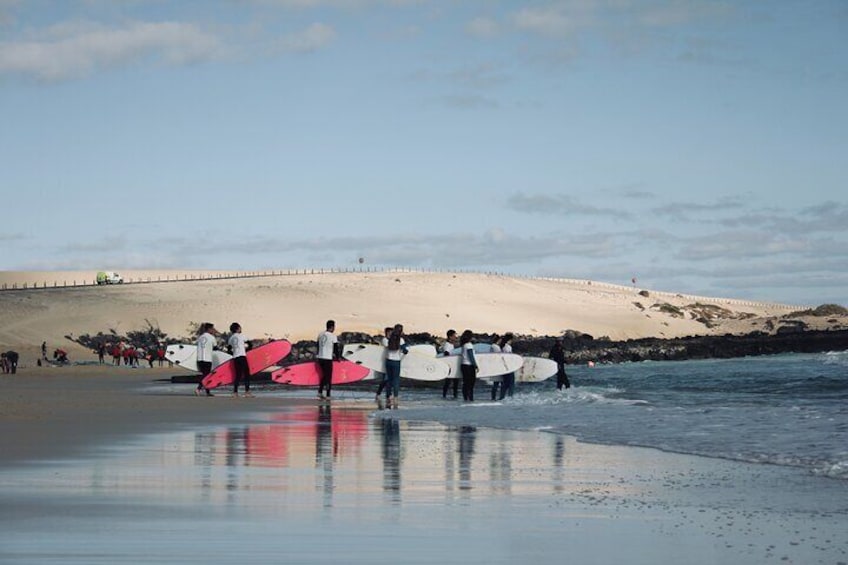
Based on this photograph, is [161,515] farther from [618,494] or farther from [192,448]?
[192,448]

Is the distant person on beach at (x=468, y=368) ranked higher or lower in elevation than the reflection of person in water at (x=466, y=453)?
higher

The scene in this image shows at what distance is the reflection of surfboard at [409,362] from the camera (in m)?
31.7

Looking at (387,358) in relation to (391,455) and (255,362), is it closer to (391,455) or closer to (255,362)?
(255,362)

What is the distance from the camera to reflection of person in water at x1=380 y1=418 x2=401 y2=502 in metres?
11.4

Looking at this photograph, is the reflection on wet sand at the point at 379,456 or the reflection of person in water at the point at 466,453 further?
the reflection of person in water at the point at 466,453

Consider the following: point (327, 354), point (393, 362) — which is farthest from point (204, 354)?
point (393, 362)

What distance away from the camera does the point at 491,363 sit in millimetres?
32094

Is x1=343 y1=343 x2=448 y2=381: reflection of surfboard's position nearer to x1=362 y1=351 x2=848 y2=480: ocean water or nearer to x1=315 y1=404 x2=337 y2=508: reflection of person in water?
x1=362 y1=351 x2=848 y2=480: ocean water

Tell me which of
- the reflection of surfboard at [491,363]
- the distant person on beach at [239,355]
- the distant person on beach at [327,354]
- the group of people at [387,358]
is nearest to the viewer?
the group of people at [387,358]

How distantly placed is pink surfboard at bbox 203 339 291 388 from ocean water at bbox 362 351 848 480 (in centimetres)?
349

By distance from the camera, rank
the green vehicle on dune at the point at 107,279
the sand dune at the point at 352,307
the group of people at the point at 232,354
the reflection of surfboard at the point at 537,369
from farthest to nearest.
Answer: the green vehicle on dune at the point at 107,279
the sand dune at the point at 352,307
the reflection of surfboard at the point at 537,369
the group of people at the point at 232,354

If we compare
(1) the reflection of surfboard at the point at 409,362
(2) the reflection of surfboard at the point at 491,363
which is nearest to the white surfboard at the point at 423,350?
(1) the reflection of surfboard at the point at 409,362

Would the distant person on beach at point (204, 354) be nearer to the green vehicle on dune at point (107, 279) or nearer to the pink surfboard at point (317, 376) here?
the pink surfboard at point (317, 376)

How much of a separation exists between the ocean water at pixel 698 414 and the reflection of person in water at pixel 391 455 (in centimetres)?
149
